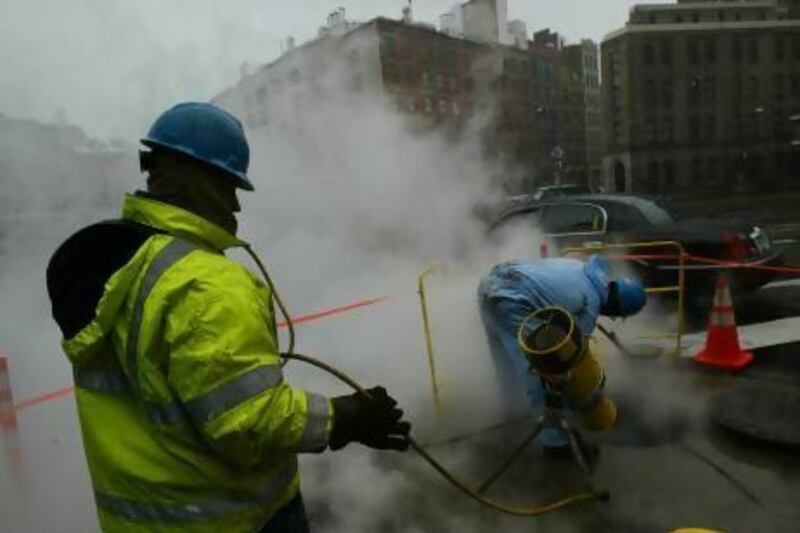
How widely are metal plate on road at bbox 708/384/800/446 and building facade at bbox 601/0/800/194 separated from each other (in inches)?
2590

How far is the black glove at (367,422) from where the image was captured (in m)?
Answer: 1.74


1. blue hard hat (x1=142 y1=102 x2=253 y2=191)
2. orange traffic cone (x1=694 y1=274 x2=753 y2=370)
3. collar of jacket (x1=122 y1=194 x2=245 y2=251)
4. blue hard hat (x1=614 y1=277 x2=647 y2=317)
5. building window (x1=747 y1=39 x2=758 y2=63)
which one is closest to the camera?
collar of jacket (x1=122 y1=194 x2=245 y2=251)

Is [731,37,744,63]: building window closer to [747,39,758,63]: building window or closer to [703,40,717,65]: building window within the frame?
[747,39,758,63]: building window

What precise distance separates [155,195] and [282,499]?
0.84 meters

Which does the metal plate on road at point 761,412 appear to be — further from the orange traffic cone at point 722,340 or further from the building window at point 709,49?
the building window at point 709,49

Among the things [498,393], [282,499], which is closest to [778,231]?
[498,393]

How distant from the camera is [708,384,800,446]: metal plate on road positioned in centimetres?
402

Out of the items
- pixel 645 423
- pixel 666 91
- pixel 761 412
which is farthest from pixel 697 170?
pixel 645 423

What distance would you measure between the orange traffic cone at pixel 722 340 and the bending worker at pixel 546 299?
1714mm

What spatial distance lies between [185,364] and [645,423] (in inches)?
146

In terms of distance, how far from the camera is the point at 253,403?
1543mm

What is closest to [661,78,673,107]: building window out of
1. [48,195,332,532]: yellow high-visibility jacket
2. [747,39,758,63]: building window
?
[747,39,758,63]: building window

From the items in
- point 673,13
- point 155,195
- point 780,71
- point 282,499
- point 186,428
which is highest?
point 673,13

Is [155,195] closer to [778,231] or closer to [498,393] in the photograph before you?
[498,393]
